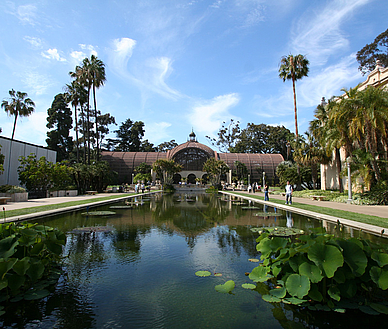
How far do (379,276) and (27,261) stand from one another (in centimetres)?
479

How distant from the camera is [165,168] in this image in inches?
1724

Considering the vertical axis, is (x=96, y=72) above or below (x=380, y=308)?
above

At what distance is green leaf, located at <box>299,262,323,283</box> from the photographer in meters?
3.49

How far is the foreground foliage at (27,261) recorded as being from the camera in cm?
364

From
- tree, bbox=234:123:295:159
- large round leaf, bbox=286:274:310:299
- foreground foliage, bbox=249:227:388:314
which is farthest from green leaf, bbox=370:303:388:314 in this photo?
tree, bbox=234:123:295:159

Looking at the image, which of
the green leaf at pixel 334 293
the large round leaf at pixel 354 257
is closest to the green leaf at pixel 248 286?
the green leaf at pixel 334 293

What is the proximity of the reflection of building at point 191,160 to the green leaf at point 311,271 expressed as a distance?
2409 inches

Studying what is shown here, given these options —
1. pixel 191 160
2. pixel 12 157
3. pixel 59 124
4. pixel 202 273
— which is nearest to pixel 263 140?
pixel 191 160

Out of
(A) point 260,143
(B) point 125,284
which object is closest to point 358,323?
(B) point 125,284

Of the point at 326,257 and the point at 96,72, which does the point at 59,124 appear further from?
the point at 326,257

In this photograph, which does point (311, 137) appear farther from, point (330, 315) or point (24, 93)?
point (24, 93)

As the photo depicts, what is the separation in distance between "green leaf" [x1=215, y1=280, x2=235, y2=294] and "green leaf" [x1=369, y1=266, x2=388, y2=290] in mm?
1916

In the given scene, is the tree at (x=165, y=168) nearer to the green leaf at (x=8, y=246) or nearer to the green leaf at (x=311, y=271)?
the green leaf at (x=8, y=246)

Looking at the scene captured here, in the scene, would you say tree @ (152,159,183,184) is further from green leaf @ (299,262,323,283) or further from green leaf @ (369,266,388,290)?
green leaf @ (369,266,388,290)
